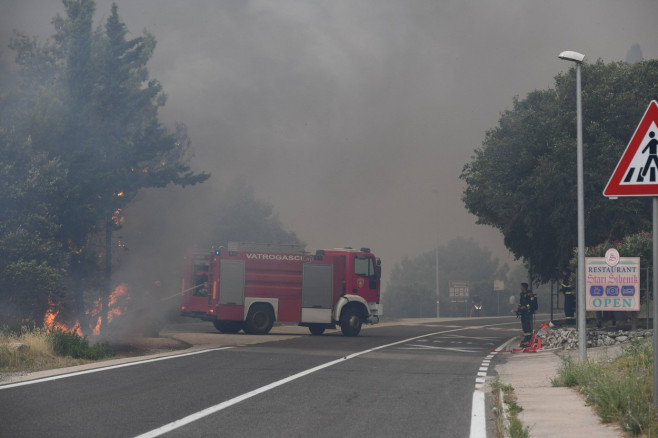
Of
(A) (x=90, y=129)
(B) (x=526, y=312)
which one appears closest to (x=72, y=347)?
(B) (x=526, y=312)

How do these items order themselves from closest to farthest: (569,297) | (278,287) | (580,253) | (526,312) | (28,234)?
(580,253) < (526,312) < (569,297) < (278,287) < (28,234)

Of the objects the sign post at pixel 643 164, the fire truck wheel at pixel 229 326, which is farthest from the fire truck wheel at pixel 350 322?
the sign post at pixel 643 164

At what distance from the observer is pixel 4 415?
9148mm

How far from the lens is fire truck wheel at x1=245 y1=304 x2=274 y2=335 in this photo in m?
28.2

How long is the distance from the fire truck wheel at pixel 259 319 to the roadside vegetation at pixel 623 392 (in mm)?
16797

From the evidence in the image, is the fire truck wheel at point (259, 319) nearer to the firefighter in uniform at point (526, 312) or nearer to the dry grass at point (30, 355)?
the firefighter in uniform at point (526, 312)

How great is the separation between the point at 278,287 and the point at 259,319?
51.4 inches

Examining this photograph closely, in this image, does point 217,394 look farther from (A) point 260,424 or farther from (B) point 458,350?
(B) point 458,350

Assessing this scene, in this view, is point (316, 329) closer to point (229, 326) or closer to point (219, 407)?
point (229, 326)

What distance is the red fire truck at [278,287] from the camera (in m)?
28.1

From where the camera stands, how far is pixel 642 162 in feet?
26.5

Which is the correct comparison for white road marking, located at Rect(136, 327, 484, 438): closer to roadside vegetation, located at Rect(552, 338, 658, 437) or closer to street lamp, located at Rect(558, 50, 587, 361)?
roadside vegetation, located at Rect(552, 338, 658, 437)

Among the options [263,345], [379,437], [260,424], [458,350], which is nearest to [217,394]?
[260,424]

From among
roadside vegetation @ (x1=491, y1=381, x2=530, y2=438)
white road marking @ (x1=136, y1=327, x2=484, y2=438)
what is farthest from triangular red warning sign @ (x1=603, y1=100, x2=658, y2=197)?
white road marking @ (x1=136, y1=327, x2=484, y2=438)
